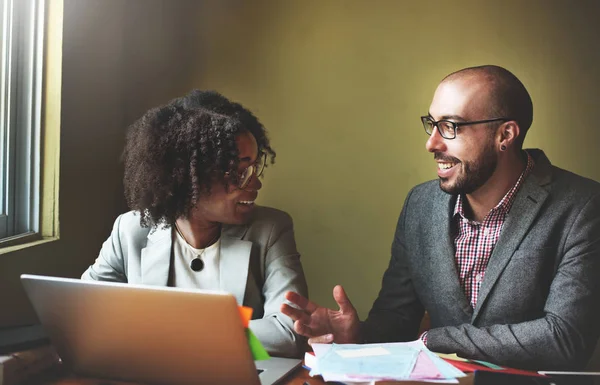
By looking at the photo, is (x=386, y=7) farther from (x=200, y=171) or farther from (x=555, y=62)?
(x=200, y=171)

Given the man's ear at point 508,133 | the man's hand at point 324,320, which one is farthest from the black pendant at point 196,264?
the man's ear at point 508,133

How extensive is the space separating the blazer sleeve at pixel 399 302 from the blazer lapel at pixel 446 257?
4.6 inches

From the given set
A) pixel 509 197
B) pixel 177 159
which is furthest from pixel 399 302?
pixel 177 159

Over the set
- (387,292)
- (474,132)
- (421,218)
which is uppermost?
(474,132)

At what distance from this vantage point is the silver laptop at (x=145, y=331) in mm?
987

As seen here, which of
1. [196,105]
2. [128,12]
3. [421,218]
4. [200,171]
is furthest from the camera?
[128,12]

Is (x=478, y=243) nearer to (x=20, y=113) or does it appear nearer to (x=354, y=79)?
(x=354, y=79)

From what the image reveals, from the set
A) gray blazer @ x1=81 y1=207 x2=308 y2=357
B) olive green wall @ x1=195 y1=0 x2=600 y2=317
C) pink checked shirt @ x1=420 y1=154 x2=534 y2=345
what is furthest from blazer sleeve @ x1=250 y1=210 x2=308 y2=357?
olive green wall @ x1=195 y1=0 x2=600 y2=317

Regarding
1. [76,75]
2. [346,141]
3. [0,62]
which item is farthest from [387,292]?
[0,62]

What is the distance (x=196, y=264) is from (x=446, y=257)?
0.71m

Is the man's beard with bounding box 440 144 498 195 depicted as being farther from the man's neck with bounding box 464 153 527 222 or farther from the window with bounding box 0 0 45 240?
the window with bounding box 0 0 45 240

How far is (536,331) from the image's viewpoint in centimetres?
148

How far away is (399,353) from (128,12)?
1.71 metres

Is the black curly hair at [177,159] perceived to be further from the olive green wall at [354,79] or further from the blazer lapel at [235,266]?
the olive green wall at [354,79]
